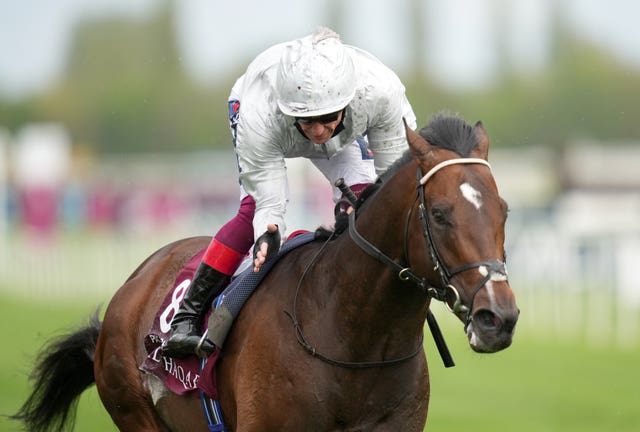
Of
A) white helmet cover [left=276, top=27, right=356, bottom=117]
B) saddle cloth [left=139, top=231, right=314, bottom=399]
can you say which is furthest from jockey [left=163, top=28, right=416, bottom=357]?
saddle cloth [left=139, top=231, right=314, bottom=399]

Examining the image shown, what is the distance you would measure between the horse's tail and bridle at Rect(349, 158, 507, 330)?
8.55ft

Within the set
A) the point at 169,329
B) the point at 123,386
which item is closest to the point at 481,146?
the point at 169,329

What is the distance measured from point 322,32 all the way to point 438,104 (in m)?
56.9

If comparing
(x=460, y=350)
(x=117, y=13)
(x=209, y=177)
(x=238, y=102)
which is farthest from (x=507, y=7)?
(x=238, y=102)

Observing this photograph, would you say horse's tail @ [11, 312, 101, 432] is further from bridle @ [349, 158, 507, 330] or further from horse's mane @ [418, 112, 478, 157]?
horse's mane @ [418, 112, 478, 157]

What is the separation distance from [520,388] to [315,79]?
307 inches

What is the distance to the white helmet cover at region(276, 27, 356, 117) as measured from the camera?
4371mm

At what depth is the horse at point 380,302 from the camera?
152 inches

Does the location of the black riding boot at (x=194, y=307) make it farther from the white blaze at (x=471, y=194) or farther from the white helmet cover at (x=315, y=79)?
the white blaze at (x=471, y=194)

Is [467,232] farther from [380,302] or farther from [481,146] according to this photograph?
[380,302]

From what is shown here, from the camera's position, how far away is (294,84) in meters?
4.40

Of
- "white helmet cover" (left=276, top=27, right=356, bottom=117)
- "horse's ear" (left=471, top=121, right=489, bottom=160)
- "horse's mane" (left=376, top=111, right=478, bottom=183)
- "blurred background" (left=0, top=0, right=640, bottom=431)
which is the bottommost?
"blurred background" (left=0, top=0, right=640, bottom=431)

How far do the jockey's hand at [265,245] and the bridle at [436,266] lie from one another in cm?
41

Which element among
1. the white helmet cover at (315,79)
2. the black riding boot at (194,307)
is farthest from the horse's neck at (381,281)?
the black riding boot at (194,307)
